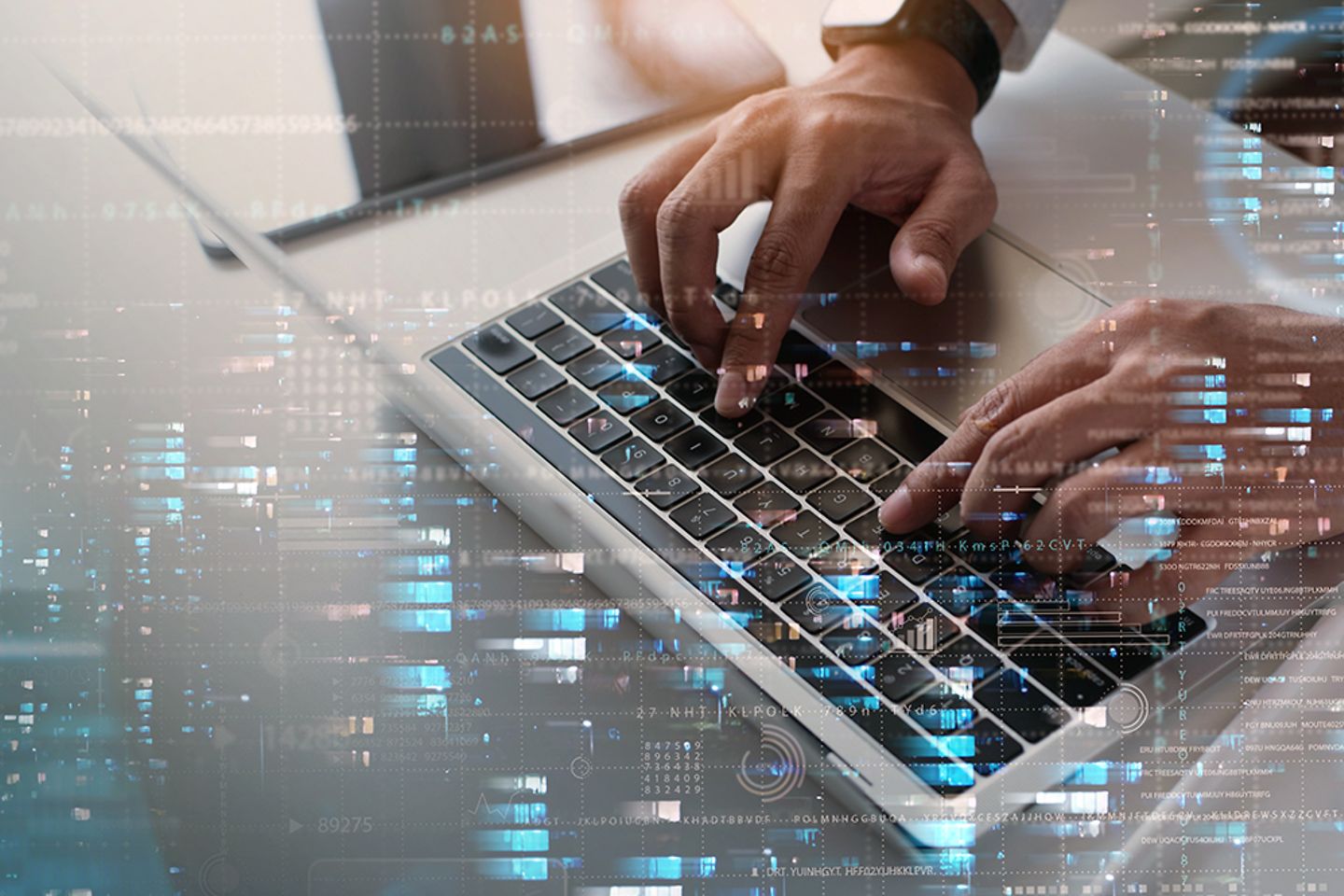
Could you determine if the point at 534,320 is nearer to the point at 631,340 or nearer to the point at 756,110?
the point at 631,340

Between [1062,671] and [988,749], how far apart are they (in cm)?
4

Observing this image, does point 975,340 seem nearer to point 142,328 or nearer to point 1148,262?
point 1148,262

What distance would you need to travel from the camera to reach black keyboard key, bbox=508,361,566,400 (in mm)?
442

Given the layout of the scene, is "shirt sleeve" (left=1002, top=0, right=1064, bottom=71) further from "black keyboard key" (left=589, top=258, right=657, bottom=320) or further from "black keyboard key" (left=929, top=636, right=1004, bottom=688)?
"black keyboard key" (left=929, top=636, right=1004, bottom=688)

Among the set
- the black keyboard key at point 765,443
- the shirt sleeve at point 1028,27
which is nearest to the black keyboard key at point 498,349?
the black keyboard key at point 765,443

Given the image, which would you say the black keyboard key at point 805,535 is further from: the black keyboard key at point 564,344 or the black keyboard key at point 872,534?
the black keyboard key at point 564,344

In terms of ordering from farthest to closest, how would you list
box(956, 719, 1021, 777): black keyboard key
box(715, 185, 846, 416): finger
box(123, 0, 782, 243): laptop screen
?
1. box(123, 0, 782, 243): laptop screen
2. box(715, 185, 846, 416): finger
3. box(956, 719, 1021, 777): black keyboard key

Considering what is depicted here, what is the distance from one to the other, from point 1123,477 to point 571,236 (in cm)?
28

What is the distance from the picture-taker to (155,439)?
44cm

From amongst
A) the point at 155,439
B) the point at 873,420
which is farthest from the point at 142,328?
the point at 873,420

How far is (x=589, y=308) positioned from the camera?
476mm

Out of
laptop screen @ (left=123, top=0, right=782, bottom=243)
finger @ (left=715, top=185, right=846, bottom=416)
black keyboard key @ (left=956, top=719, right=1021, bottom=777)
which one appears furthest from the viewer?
laptop screen @ (left=123, top=0, right=782, bottom=243)

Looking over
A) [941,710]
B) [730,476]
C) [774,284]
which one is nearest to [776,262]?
[774,284]

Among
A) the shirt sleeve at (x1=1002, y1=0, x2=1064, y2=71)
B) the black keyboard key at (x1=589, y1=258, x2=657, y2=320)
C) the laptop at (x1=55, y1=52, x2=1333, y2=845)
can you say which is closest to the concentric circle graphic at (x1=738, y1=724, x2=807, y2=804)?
the laptop at (x1=55, y1=52, x2=1333, y2=845)
